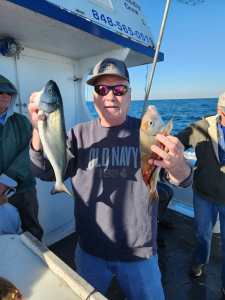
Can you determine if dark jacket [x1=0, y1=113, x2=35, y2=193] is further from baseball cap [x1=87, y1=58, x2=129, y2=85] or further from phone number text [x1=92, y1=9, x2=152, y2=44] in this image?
phone number text [x1=92, y1=9, x2=152, y2=44]

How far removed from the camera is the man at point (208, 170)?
9.53ft

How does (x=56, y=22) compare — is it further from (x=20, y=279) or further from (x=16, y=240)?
(x=20, y=279)

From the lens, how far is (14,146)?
2.82m

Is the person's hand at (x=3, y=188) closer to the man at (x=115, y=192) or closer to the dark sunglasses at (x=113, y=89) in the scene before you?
the man at (x=115, y=192)

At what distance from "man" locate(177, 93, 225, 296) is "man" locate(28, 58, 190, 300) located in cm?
138

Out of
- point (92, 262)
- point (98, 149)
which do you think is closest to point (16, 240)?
point (92, 262)

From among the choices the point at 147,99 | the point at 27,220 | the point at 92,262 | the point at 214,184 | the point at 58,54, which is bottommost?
the point at 27,220

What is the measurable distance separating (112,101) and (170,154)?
65 cm

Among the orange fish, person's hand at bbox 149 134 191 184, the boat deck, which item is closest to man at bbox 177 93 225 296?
the boat deck

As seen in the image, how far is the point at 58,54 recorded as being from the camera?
3896mm

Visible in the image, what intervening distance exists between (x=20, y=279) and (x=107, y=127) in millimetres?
1050

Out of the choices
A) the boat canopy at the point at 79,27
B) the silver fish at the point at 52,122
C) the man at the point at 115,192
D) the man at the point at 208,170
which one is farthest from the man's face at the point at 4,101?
the man at the point at 208,170

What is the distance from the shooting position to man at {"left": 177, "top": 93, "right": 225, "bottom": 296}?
9.53 feet

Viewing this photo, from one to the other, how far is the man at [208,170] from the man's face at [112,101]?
1482 mm
